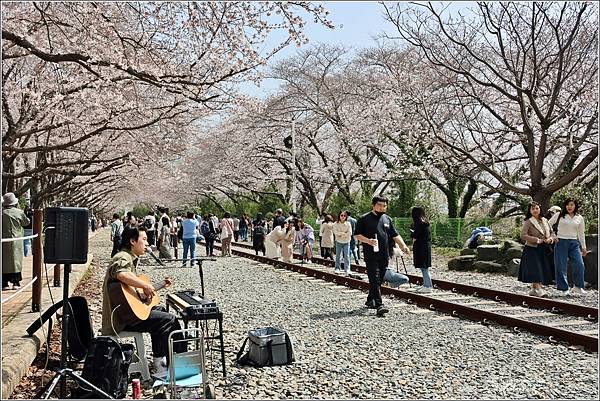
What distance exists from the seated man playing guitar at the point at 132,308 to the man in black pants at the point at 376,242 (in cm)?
391

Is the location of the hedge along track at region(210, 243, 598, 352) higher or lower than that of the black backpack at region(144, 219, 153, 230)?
lower

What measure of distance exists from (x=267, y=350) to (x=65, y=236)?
2.11 m

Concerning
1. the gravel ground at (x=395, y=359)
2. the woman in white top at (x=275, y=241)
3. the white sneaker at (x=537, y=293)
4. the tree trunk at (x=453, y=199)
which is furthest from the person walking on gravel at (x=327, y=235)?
the tree trunk at (x=453, y=199)

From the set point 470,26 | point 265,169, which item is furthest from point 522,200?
point 265,169

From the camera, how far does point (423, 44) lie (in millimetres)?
18125

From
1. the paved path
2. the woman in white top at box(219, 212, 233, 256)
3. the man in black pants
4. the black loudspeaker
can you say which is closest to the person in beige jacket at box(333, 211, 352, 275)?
the man in black pants

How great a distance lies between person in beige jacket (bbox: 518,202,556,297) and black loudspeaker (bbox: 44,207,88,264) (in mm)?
Result: 7185

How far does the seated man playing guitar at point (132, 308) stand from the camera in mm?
5582

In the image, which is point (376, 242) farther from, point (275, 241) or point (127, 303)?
point (275, 241)

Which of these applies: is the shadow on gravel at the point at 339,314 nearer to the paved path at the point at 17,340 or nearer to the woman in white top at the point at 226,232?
the paved path at the point at 17,340

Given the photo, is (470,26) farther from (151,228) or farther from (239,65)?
(151,228)

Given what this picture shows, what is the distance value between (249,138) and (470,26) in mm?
18822

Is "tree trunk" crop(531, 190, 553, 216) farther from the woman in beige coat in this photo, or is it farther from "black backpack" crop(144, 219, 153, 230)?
"black backpack" crop(144, 219, 153, 230)

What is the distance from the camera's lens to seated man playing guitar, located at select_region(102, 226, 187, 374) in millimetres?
5582
